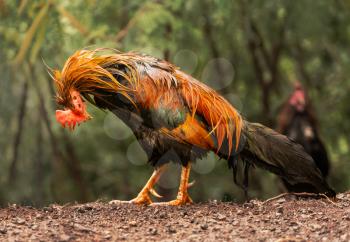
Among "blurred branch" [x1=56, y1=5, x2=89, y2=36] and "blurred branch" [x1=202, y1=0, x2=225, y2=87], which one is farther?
"blurred branch" [x1=202, y1=0, x2=225, y2=87]

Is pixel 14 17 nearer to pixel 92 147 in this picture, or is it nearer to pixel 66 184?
pixel 66 184

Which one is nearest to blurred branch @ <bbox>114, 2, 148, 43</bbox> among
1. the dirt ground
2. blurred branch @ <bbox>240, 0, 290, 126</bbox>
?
blurred branch @ <bbox>240, 0, 290, 126</bbox>

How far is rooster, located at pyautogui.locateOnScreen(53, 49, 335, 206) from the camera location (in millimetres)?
6148

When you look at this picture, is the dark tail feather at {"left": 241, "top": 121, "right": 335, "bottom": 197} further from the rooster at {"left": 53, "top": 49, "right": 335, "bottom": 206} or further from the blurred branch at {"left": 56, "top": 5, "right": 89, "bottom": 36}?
the blurred branch at {"left": 56, "top": 5, "right": 89, "bottom": 36}

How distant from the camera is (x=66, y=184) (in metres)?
15.3

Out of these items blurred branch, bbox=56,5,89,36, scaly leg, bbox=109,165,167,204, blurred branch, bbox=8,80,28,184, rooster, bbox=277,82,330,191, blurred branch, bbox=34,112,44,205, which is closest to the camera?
scaly leg, bbox=109,165,167,204

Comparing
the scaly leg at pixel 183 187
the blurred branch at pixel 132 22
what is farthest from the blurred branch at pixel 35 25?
the scaly leg at pixel 183 187

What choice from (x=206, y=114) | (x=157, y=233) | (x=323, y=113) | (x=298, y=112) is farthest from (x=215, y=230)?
(x=323, y=113)

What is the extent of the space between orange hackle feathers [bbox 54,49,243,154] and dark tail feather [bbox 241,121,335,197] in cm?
16

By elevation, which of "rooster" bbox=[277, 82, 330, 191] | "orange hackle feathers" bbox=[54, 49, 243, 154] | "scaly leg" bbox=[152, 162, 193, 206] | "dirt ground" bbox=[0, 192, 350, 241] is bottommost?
"dirt ground" bbox=[0, 192, 350, 241]

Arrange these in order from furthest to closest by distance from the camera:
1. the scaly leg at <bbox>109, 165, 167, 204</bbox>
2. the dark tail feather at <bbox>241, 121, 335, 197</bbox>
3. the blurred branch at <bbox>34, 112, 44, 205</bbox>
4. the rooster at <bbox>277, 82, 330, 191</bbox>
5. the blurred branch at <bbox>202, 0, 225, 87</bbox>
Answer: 1. the blurred branch at <bbox>202, 0, 225, 87</bbox>
2. the blurred branch at <bbox>34, 112, 44, 205</bbox>
3. the rooster at <bbox>277, 82, 330, 191</bbox>
4. the scaly leg at <bbox>109, 165, 167, 204</bbox>
5. the dark tail feather at <bbox>241, 121, 335, 197</bbox>

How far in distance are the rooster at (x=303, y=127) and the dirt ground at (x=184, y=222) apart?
3.53 meters

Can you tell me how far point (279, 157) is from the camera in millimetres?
6391

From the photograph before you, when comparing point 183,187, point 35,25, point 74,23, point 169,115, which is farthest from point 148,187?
point 74,23
